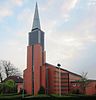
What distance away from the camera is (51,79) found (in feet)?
210

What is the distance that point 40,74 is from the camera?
6419 centimetres

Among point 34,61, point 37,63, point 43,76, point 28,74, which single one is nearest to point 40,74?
point 43,76

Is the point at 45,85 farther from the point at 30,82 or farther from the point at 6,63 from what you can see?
the point at 6,63

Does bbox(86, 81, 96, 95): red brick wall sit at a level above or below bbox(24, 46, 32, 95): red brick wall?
below

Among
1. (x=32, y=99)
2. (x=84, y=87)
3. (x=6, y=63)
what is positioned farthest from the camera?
(x=6, y=63)

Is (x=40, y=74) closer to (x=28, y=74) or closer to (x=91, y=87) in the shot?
(x=28, y=74)

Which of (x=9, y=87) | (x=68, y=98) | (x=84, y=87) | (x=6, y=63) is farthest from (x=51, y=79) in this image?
(x=68, y=98)

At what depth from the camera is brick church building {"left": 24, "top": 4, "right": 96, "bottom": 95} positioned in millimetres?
63531

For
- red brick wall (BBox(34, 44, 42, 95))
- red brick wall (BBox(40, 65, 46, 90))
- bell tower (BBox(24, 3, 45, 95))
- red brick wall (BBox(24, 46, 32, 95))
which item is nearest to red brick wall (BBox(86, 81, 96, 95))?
red brick wall (BBox(40, 65, 46, 90))

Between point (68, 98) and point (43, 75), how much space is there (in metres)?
30.3

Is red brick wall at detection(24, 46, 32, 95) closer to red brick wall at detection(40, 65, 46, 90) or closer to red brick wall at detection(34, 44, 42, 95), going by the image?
red brick wall at detection(34, 44, 42, 95)

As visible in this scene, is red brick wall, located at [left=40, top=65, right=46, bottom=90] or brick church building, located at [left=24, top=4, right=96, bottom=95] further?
brick church building, located at [left=24, top=4, right=96, bottom=95]

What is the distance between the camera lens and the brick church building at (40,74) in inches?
2501

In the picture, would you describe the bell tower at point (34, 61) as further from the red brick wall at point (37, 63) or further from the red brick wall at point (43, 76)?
the red brick wall at point (43, 76)
